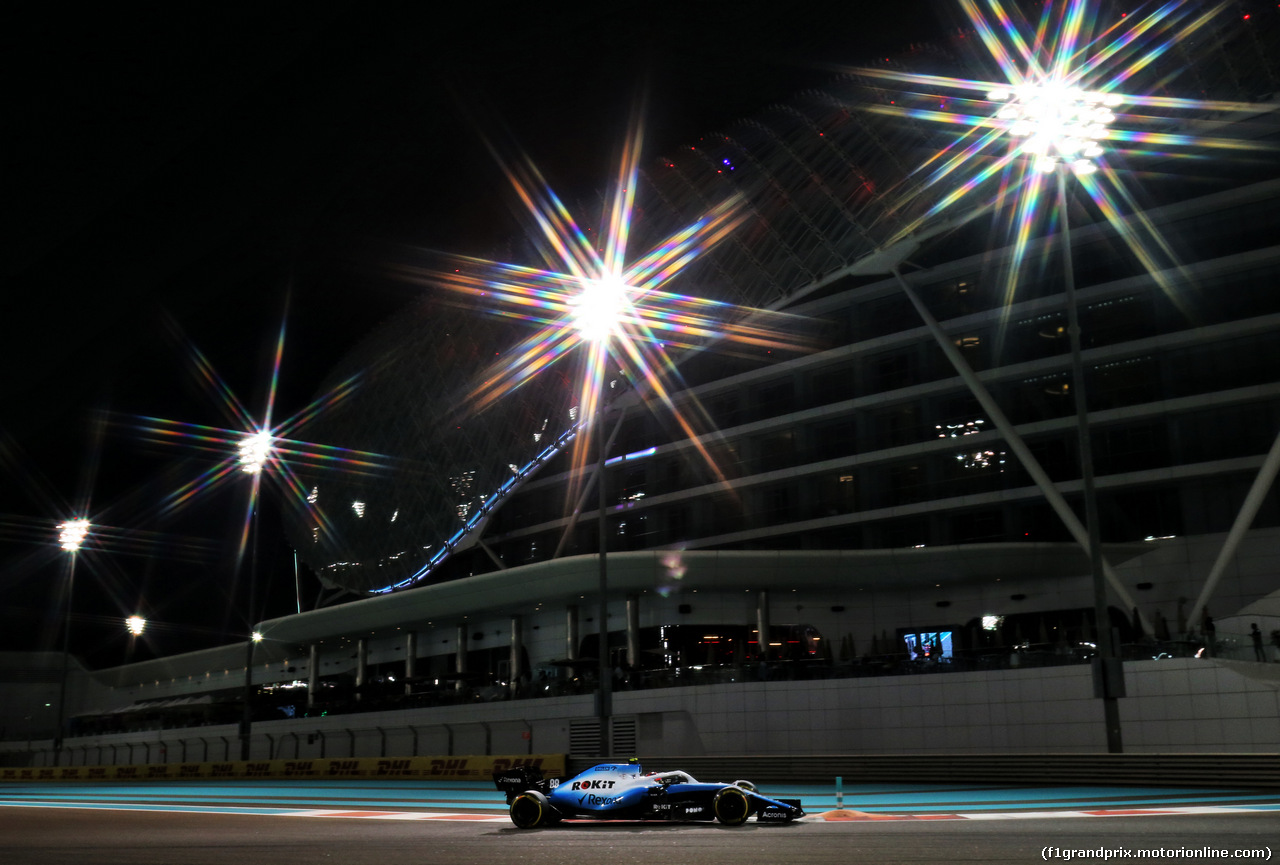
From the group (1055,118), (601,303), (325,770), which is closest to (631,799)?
(601,303)

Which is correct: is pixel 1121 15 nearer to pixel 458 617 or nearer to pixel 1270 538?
pixel 1270 538

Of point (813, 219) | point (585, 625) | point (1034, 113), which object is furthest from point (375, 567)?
point (1034, 113)

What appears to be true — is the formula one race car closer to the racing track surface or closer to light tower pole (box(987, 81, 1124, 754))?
the racing track surface

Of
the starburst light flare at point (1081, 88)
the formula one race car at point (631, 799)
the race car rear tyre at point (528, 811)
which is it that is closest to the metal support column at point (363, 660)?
the starburst light flare at point (1081, 88)

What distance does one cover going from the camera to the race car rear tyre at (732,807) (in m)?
16.8

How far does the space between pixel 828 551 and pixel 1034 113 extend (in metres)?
28.3

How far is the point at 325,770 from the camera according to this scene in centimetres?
4497

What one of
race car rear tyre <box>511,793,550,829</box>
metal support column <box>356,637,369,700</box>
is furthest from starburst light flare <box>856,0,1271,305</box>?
metal support column <box>356,637,369,700</box>

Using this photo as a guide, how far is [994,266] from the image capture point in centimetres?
Result: 5072

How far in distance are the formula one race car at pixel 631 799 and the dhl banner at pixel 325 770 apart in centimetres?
1172

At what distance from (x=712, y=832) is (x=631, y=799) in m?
2.35

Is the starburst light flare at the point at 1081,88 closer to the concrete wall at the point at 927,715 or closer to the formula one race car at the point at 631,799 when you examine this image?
the concrete wall at the point at 927,715

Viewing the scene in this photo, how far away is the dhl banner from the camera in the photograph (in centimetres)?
3675

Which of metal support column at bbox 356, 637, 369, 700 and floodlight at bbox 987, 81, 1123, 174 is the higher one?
floodlight at bbox 987, 81, 1123, 174
